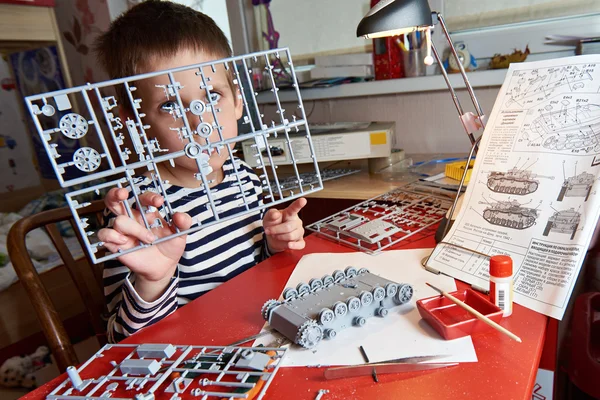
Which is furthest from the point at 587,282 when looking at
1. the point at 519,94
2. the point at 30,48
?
the point at 30,48

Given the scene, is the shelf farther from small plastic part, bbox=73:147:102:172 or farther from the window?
small plastic part, bbox=73:147:102:172

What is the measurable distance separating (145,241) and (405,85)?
111cm

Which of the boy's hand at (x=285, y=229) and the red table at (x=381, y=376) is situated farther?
the boy's hand at (x=285, y=229)

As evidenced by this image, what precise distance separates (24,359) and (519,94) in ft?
5.42

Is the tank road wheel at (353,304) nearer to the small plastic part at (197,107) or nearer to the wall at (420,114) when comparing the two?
the small plastic part at (197,107)

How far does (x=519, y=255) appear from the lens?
591 millimetres

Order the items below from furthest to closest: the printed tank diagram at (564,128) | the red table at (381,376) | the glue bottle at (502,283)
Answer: the printed tank diagram at (564,128) → the glue bottle at (502,283) → the red table at (381,376)

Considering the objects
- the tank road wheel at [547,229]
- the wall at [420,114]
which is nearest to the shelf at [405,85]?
the wall at [420,114]

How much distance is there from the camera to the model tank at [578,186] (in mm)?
569

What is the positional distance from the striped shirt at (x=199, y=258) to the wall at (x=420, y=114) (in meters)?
0.73

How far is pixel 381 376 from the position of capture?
0.43 m

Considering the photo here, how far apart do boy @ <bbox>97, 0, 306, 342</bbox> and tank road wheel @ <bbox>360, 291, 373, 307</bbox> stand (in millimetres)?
228

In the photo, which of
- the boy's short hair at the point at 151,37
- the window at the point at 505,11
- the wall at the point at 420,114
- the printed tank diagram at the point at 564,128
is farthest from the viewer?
the wall at the point at 420,114

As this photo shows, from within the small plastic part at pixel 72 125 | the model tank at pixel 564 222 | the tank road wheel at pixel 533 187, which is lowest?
the model tank at pixel 564 222
